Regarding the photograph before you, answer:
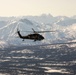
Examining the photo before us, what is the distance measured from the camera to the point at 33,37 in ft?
255
